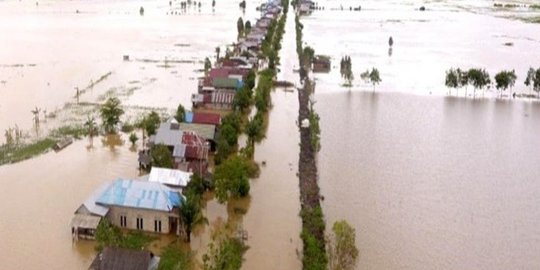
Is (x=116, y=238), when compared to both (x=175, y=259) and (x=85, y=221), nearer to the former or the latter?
(x=85, y=221)

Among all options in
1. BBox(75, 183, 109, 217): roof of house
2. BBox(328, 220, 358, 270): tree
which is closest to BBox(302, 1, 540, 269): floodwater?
BBox(328, 220, 358, 270): tree

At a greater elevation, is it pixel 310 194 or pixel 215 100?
pixel 215 100

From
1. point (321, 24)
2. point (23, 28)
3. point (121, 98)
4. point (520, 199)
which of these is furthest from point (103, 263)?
point (321, 24)

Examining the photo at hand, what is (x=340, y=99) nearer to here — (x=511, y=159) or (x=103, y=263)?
(x=511, y=159)

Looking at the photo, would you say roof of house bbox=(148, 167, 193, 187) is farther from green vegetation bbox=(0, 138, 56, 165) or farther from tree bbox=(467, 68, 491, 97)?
tree bbox=(467, 68, 491, 97)

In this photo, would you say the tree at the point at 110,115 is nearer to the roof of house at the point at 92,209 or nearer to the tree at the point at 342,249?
the roof of house at the point at 92,209

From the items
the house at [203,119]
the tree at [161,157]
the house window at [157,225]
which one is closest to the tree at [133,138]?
the house at [203,119]

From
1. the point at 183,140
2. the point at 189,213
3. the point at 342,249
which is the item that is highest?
the point at 183,140

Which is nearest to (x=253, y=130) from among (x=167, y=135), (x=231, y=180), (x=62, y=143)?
(x=167, y=135)
